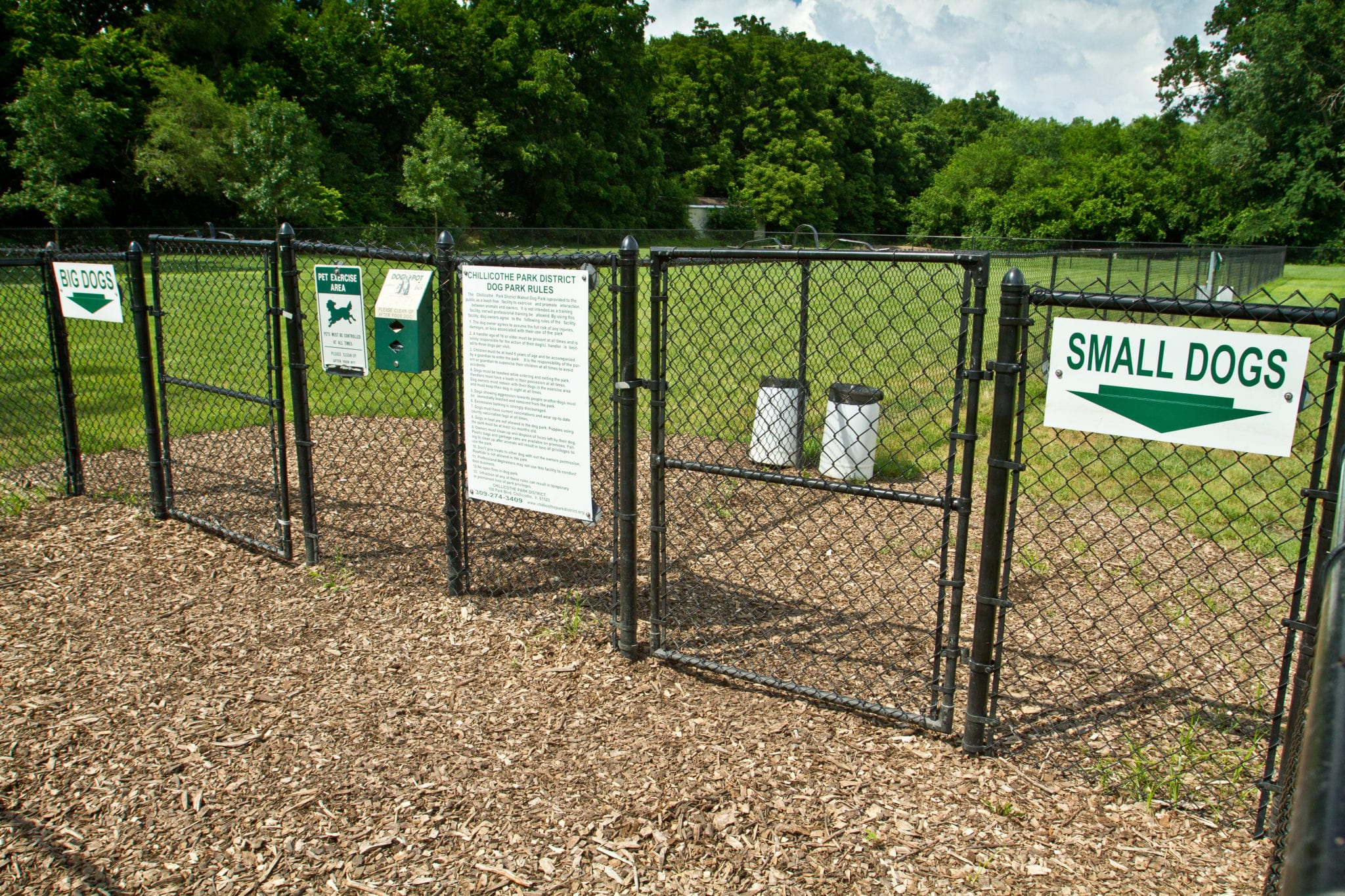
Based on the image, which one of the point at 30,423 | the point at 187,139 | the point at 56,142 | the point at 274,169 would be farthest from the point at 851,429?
the point at 187,139

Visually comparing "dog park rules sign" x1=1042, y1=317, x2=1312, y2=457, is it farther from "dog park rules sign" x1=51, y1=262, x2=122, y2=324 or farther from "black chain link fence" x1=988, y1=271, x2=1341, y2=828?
"dog park rules sign" x1=51, y1=262, x2=122, y2=324

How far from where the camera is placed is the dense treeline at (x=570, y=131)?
33750 millimetres

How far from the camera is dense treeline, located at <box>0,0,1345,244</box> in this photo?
111 ft

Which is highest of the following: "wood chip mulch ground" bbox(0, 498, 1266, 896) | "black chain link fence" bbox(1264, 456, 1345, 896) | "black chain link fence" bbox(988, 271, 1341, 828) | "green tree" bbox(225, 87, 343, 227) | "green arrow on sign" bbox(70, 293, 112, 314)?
"green tree" bbox(225, 87, 343, 227)

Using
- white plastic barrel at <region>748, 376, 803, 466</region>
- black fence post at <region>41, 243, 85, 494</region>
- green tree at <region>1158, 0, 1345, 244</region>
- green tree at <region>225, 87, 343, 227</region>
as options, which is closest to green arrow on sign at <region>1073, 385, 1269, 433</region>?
white plastic barrel at <region>748, 376, 803, 466</region>

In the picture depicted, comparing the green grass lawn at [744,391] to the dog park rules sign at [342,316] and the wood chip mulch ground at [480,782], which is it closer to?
the dog park rules sign at [342,316]

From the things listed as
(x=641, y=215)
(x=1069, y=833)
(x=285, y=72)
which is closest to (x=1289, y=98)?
(x=641, y=215)

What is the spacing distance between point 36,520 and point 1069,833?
19.9 ft

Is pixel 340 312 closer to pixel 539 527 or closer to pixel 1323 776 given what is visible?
pixel 539 527

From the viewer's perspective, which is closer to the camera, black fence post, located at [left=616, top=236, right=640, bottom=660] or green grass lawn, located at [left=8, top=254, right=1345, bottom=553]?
black fence post, located at [left=616, top=236, right=640, bottom=660]

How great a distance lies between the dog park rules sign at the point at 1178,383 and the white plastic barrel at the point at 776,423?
3836mm

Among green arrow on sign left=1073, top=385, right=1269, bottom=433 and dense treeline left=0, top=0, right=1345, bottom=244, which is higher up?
dense treeline left=0, top=0, right=1345, bottom=244

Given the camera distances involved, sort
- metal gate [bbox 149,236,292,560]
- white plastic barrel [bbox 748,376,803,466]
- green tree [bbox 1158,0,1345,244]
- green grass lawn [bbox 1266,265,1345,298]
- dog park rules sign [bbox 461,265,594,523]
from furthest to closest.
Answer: green tree [bbox 1158,0,1345,244] → green grass lawn [bbox 1266,265,1345,298] → white plastic barrel [bbox 748,376,803,466] → metal gate [bbox 149,236,292,560] → dog park rules sign [bbox 461,265,594,523]

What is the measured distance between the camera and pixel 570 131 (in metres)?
53.3
